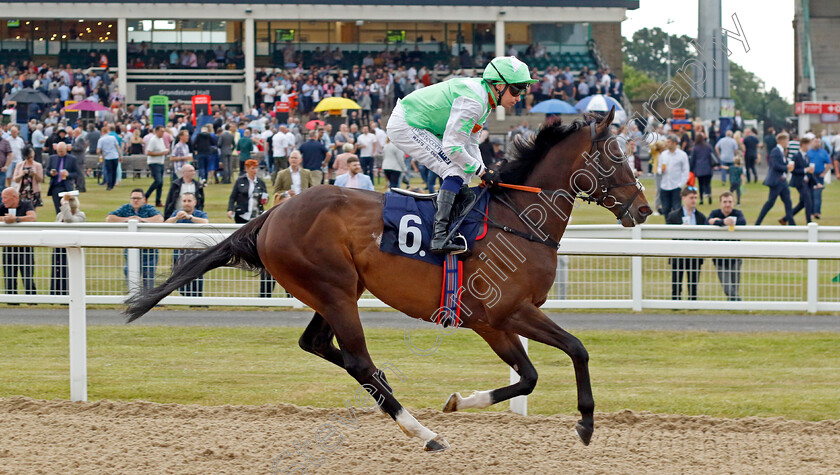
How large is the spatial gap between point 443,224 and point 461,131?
441mm

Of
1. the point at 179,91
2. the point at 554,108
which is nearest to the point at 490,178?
the point at 554,108

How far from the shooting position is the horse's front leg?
450 centimetres

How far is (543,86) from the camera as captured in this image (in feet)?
105

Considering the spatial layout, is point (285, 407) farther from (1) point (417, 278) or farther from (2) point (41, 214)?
(2) point (41, 214)

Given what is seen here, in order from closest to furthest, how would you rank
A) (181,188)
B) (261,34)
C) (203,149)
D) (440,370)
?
(440,370) < (181,188) < (203,149) < (261,34)

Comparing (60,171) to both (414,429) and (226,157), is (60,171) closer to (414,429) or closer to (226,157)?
(226,157)

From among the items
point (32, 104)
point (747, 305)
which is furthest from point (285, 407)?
point (32, 104)

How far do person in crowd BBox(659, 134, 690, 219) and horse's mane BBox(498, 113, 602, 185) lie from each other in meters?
9.23

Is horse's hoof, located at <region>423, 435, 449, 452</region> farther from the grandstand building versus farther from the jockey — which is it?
the grandstand building

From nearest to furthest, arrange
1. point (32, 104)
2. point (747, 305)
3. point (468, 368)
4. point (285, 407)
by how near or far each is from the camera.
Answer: point (285, 407), point (468, 368), point (747, 305), point (32, 104)

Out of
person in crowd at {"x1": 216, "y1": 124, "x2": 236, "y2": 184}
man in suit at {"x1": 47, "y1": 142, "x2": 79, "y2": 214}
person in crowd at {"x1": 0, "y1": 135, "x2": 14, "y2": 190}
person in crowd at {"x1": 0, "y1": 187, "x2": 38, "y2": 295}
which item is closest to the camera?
person in crowd at {"x1": 0, "y1": 187, "x2": 38, "y2": 295}

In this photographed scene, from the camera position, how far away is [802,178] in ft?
51.0

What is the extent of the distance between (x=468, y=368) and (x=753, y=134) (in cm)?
1627

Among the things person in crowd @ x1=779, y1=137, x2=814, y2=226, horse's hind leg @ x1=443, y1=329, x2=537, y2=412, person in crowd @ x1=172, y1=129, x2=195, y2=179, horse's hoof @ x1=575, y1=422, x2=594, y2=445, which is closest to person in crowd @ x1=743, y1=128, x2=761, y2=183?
person in crowd @ x1=779, y1=137, x2=814, y2=226
